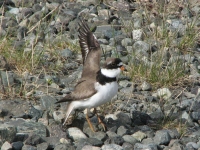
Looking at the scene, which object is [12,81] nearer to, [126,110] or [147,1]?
[126,110]

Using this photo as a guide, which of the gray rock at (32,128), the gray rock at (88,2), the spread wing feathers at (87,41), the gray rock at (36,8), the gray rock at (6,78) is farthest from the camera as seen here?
the gray rock at (88,2)

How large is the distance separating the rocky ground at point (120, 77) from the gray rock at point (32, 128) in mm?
11

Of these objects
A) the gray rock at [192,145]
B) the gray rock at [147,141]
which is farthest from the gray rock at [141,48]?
the gray rock at [192,145]

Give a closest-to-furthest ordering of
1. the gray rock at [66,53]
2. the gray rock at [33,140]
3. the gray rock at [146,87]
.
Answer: the gray rock at [33,140] → the gray rock at [146,87] → the gray rock at [66,53]

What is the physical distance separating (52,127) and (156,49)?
122 inches

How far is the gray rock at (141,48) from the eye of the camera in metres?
9.19

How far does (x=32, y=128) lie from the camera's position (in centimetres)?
670

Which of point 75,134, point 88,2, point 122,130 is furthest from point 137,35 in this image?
point 75,134

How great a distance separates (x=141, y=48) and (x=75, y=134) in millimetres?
2971

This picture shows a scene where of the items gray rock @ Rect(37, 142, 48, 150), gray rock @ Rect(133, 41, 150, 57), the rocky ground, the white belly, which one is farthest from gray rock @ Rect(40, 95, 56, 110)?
gray rock @ Rect(133, 41, 150, 57)

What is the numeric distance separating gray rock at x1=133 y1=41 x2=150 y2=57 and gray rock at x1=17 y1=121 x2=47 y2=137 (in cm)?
284

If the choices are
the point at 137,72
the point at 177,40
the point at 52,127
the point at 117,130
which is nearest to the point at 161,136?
the point at 117,130

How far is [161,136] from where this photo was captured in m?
6.71

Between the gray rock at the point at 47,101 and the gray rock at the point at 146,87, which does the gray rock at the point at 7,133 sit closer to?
the gray rock at the point at 47,101
